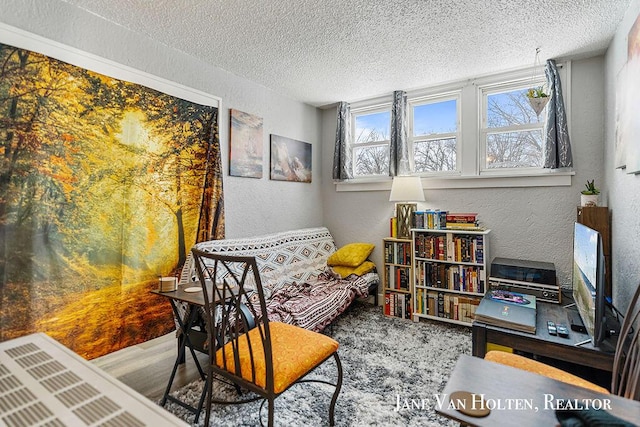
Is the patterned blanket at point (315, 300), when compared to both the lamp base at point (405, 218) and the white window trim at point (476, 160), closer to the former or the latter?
the lamp base at point (405, 218)

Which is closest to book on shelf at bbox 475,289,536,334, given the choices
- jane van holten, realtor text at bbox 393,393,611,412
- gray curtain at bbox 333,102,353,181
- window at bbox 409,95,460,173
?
jane van holten, realtor text at bbox 393,393,611,412

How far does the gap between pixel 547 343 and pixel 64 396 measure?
200 cm

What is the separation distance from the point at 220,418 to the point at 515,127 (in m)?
3.47

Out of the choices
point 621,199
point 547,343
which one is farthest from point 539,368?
point 621,199

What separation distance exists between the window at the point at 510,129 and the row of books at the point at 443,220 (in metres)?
0.62

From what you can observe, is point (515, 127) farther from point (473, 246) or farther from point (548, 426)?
point (548, 426)

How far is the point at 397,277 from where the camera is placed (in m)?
3.38

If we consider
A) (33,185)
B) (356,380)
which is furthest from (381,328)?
(33,185)

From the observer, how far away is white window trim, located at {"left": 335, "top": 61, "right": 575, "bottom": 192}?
9.34ft

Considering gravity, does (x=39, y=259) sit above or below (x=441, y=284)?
above

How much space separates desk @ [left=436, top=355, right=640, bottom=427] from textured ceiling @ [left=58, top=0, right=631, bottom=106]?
7.00 ft

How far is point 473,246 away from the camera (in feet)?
9.73

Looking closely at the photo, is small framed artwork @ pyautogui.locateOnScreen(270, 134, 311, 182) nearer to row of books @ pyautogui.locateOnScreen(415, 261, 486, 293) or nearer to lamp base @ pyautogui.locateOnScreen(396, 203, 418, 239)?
lamp base @ pyautogui.locateOnScreen(396, 203, 418, 239)

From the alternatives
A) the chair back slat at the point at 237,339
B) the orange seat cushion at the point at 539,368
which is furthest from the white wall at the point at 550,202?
the chair back slat at the point at 237,339
